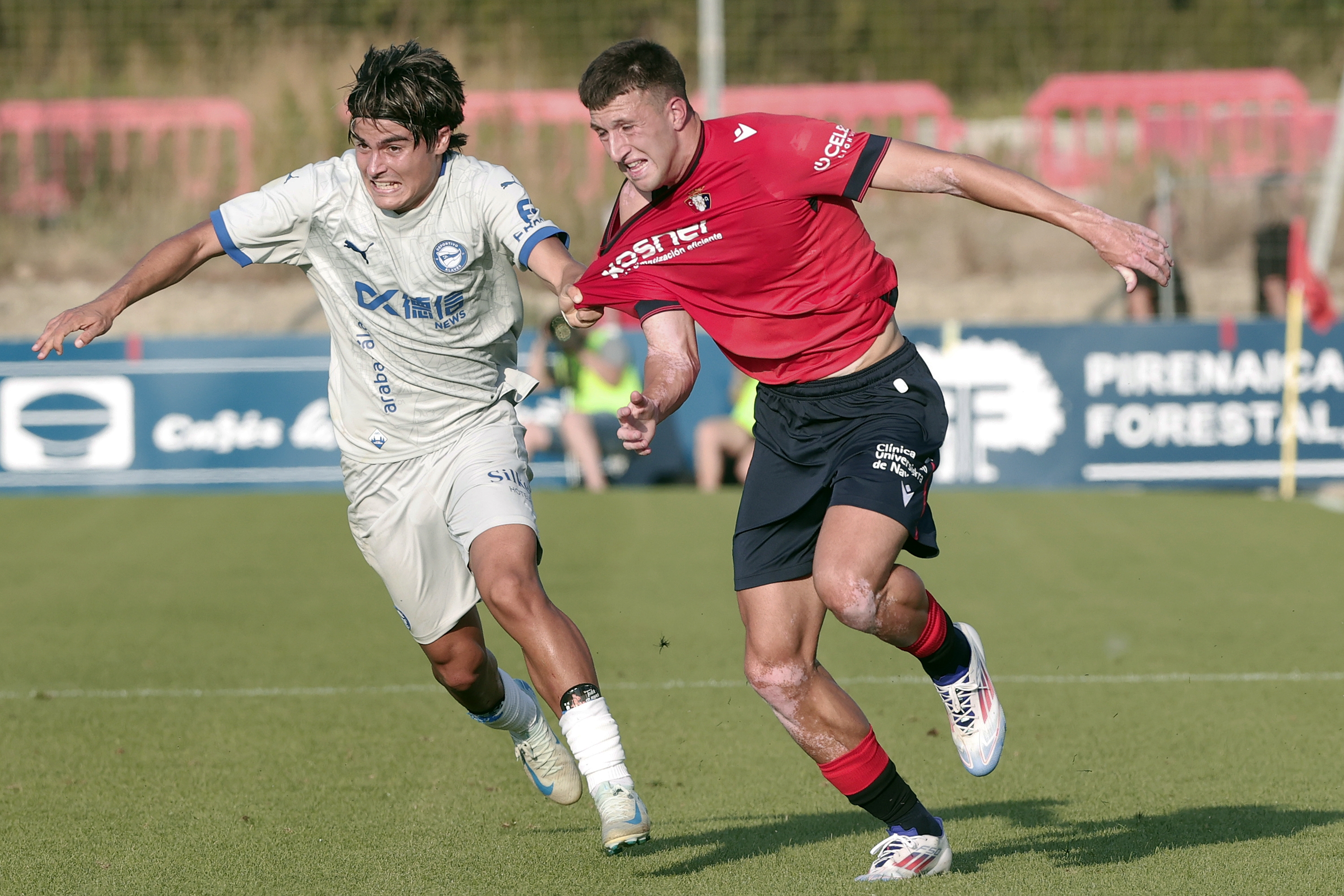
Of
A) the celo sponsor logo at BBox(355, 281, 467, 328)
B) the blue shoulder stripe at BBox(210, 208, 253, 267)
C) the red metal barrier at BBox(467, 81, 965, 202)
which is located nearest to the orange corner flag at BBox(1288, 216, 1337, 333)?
the red metal barrier at BBox(467, 81, 965, 202)

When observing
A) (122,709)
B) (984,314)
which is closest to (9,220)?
(984,314)

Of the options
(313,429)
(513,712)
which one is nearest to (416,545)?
(513,712)

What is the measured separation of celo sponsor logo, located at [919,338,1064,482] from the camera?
41.7 ft

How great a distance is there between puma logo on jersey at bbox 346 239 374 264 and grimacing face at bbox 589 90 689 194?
2.56 ft

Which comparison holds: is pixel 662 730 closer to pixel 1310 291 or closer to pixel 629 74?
pixel 629 74

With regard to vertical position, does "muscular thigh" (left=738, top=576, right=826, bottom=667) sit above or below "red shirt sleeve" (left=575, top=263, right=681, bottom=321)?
below

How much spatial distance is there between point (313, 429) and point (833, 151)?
9354mm

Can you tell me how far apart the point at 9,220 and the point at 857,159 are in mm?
17976

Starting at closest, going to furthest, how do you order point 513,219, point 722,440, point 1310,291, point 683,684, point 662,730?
point 513,219 → point 662,730 → point 683,684 → point 1310,291 → point 722,440

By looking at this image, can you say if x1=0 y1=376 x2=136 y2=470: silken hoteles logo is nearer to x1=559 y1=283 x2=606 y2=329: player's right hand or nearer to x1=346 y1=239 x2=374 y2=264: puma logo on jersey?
x1=346 y1=239 x2=374 y2=264: puma logo on jersey

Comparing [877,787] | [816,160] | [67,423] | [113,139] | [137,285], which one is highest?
[113,139]

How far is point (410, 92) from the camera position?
4.31m

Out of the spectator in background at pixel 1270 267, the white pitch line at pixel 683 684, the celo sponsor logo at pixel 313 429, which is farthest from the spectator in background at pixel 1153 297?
the white pitch line at pixel 683 684

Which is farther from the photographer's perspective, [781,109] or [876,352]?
[781,109]
